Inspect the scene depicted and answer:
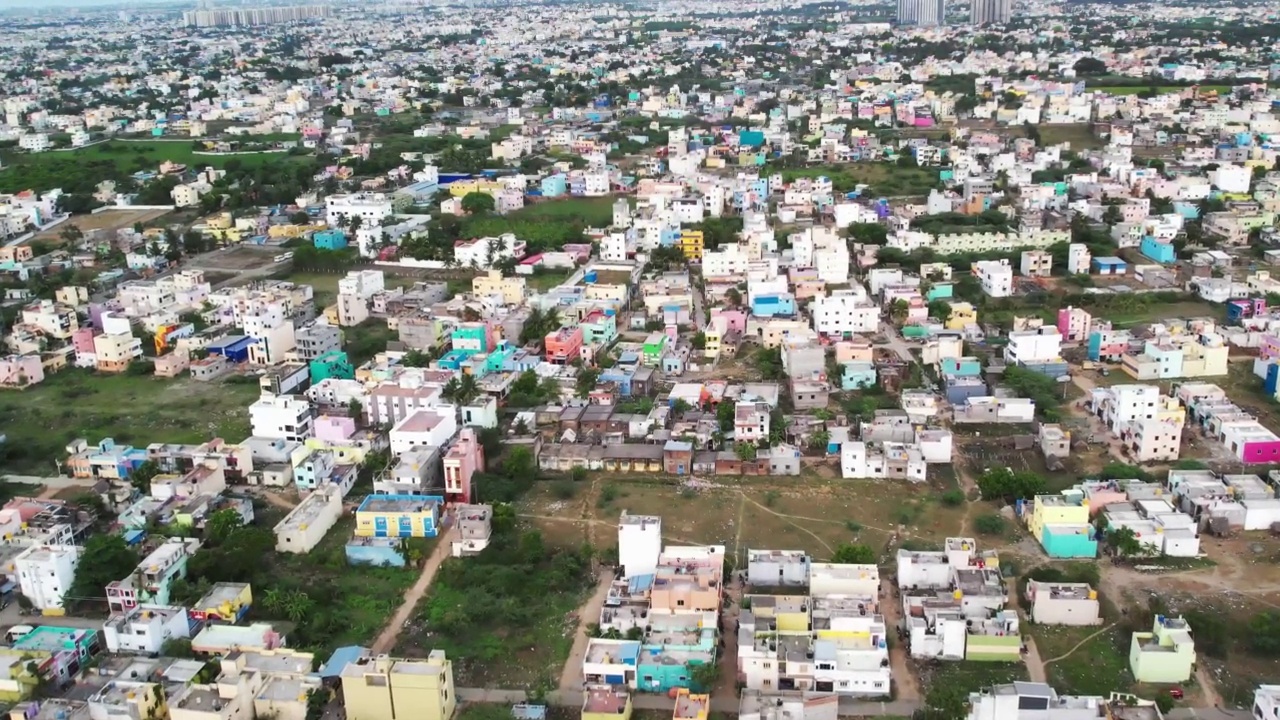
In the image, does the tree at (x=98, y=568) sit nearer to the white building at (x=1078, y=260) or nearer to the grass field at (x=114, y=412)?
the grass field at (x=114, y=412)

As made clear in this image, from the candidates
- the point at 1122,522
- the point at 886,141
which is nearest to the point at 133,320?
the point at 1122,522

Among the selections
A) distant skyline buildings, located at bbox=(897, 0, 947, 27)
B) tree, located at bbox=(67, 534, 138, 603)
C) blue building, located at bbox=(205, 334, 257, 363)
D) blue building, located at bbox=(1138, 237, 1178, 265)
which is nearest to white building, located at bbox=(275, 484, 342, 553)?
tree, located at bbox=(67, 534, 138, 603)

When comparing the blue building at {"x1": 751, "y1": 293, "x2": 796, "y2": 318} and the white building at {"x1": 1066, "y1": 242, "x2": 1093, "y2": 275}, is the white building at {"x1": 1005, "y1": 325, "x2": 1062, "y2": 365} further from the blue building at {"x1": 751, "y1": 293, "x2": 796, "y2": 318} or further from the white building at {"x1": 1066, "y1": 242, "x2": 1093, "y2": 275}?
the white building at {"x1": 1066, "y1": 242, "x2": 1093, "y2": 275}

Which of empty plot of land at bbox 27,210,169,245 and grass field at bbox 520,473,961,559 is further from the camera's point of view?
empty plot of land at bbox 27,210,169,245

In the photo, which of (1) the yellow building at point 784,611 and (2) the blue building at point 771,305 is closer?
(1) the yellow building at point 784,611

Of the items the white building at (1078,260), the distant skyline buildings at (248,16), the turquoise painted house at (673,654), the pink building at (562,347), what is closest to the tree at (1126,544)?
the turquoise painted house at (673,654)

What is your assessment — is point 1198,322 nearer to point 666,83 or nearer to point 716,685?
point 716,685
